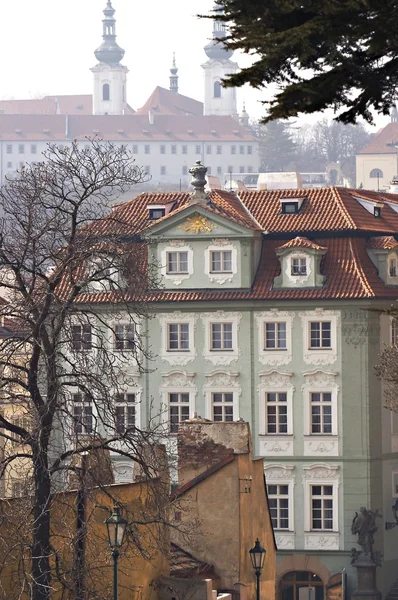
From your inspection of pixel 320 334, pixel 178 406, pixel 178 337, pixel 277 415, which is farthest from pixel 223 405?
pixel 320 334

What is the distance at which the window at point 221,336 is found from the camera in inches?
2196

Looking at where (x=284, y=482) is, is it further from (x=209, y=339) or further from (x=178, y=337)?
(x=178, y=337)

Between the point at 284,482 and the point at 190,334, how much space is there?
4.96 meters

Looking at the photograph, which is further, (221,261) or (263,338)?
(221,261)

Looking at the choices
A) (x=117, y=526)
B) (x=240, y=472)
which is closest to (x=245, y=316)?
(x=240, y=472)

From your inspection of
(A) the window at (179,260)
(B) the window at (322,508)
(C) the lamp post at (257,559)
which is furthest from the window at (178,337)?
(C) the lamp post at (257,559)

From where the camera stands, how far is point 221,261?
5584cm

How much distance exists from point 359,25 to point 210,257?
1743 inches

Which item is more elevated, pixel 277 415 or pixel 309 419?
pixel 277 415

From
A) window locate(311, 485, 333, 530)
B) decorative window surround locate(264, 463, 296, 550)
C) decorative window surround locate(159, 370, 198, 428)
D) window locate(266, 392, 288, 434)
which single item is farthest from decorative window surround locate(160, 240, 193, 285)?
window locate(311, 485, 333, 530)

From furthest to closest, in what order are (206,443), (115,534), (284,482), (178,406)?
1. (178,406)
2. (284,482)
3. (206,443)
4. (115,534)

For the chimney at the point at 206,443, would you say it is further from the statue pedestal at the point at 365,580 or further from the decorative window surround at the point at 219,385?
the decorative window surround at the point at 219,385

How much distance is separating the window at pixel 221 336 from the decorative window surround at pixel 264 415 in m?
1.41

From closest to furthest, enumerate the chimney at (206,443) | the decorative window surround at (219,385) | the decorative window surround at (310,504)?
1. the chimney at (206,443)
2. the decorative window surround at (310,504)
3. the decorative window surround at (219,385)
